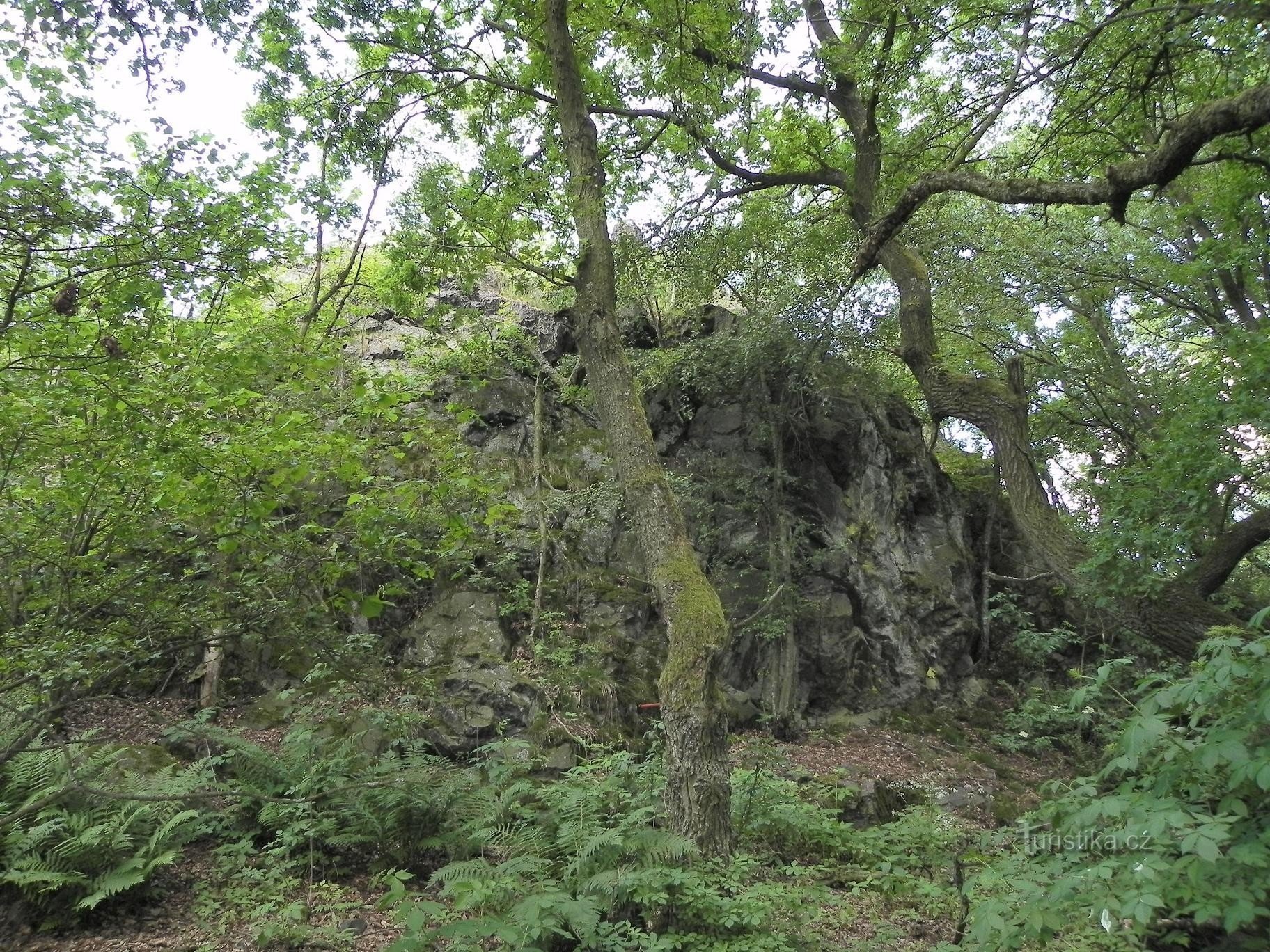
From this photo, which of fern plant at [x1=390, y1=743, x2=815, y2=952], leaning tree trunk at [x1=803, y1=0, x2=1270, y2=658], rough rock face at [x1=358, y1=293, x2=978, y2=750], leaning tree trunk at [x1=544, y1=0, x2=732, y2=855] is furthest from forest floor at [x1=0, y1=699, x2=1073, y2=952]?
leaning tree trunk at [x1=803, y1=0, x2=1270, y2=658]

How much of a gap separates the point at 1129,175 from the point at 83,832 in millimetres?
8015

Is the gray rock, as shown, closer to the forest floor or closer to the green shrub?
the forest floor

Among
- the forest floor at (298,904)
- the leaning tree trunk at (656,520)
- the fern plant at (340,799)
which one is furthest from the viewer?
the fern plant at (340,799)

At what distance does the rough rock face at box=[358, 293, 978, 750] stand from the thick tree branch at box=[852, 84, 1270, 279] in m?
5.81

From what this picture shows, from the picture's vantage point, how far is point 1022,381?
6.09m

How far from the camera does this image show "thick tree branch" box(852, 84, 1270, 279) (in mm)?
3561

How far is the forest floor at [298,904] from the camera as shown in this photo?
439cm

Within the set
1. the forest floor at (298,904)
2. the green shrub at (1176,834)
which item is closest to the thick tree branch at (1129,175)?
the green shrub at (1176,834)

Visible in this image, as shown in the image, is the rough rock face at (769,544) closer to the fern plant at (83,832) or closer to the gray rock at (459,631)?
the gray rock at (459,631)

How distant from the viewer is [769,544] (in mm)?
11398

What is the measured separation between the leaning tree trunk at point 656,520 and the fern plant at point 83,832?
11.3ft

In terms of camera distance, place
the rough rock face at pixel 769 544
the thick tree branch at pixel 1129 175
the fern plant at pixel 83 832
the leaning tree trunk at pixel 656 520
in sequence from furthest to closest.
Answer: the rough rock face at pixel 769 544 → the fern plant at pixel 83 832 → the leaning tree trunk at pixel 656 520 → the thick tree branch at pixel 1129 175

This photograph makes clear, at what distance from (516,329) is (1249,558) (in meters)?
12.6

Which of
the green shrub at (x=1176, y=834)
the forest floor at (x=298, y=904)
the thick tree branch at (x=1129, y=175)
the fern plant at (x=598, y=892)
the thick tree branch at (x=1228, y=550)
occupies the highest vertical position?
the thick tree branch at (x=1129, y=175)
